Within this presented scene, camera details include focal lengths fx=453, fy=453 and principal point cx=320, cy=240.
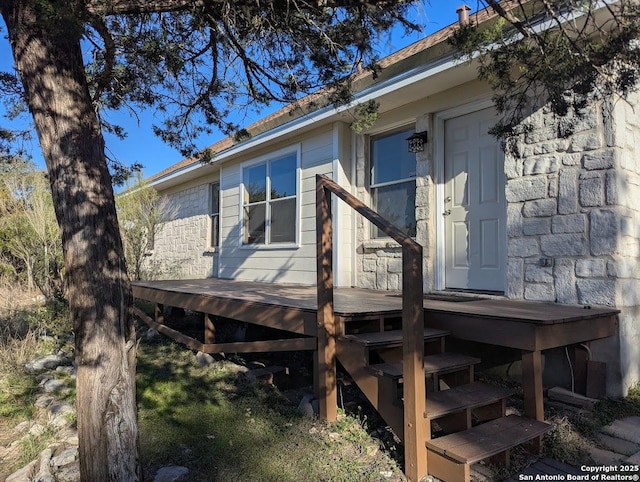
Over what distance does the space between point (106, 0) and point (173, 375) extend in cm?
326

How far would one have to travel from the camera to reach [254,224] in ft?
25.6

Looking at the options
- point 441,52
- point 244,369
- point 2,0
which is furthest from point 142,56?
point 244,369

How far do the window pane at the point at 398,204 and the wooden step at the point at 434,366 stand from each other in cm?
248

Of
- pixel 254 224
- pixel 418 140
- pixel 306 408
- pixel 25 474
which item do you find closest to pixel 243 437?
pixel 306 408

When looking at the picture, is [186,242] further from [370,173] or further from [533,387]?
[533,387]

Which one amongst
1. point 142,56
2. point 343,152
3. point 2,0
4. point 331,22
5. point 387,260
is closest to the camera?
point 2,0

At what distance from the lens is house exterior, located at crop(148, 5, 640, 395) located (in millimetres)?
3582

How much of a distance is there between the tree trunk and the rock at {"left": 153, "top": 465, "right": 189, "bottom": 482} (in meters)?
0.22

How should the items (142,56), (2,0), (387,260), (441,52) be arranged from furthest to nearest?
(387,260)
(441,52)
(142,56)
(2,0)

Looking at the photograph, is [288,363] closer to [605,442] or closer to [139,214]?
[605,442]

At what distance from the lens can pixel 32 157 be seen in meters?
4.16

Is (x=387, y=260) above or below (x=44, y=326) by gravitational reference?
above

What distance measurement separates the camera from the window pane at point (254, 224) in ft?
24.9

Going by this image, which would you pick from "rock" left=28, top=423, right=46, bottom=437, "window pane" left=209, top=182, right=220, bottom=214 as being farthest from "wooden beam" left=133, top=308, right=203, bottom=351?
"window pane" left=209, top=182, right=220, bottom=214
